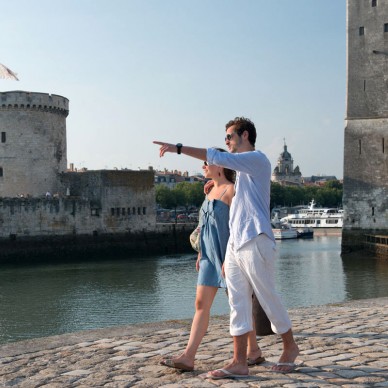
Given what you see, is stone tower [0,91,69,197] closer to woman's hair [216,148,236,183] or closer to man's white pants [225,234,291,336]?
woman's hair [216,148,236,183]

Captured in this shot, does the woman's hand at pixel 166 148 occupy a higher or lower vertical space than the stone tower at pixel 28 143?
lower

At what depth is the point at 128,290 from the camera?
21516 mm

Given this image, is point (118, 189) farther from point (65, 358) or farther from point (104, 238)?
point (65, 358)

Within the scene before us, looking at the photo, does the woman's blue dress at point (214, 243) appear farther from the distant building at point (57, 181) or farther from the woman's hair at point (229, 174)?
the distant building at point (57, 181)

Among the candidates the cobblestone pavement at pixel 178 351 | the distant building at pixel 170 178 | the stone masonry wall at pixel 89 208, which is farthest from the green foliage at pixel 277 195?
the cobblestone pavement at pixel 178 351

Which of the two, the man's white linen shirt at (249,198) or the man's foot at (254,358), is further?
the man's foot at (254,358)

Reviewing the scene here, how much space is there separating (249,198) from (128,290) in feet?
56.4

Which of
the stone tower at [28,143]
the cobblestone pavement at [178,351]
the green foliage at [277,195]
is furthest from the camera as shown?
the green foliage at [277,195]

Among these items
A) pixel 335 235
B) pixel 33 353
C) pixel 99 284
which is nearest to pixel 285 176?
pixel 335 235

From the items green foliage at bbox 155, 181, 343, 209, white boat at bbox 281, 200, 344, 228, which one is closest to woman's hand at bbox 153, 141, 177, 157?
white boat at bbox 281, 200, 344, 228

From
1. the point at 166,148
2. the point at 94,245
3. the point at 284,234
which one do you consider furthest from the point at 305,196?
the point at 166,148

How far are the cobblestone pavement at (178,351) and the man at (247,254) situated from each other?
0.57 feet

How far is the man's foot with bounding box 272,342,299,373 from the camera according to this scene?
15.5 feet

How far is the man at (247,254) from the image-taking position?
462 centimetres
